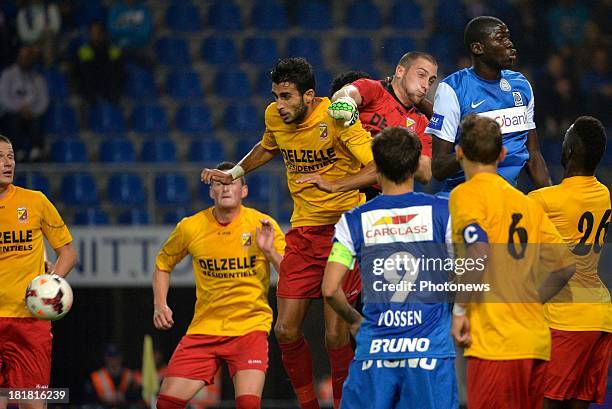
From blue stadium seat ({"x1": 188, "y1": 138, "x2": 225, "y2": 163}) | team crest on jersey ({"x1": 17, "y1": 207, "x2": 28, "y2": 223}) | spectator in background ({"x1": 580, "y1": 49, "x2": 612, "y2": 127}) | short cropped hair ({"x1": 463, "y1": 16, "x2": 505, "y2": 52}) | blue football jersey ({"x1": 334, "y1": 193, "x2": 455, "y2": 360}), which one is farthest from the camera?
blue stadium seat ({"x1": 188, "y1": 138, "x2": 225, "y2": 163})

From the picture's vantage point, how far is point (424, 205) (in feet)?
18.9

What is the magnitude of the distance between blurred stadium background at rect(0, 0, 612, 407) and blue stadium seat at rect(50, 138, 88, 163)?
0.02 meters

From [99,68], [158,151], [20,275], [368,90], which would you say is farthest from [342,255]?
[99,68]

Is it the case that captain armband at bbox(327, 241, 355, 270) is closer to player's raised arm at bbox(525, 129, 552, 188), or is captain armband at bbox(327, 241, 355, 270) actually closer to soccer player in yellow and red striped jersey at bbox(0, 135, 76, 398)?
player's raised arm at bbox(525, 129, 552, 188)

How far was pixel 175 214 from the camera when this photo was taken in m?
13.7

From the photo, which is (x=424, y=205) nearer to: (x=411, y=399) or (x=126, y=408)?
(x=411, y=399)

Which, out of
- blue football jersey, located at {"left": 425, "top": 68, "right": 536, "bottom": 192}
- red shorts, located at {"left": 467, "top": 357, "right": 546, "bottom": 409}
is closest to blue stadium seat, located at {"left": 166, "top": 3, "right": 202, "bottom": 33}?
blue football jersey, located at {"left": 425, "top": 68, "right": 536, "bottom": 192}

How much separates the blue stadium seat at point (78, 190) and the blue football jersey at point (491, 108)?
7.52 metres

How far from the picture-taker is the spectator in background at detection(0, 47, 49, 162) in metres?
14.5

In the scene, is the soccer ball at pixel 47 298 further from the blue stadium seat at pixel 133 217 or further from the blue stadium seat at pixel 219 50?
the blue stadium seat at pixel 219 50

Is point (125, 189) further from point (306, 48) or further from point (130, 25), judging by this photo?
point (306, 48)

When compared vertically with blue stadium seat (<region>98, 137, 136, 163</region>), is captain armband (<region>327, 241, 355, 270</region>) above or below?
below

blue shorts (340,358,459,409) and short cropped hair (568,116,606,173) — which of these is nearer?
blue shorts (340,358,459,409)

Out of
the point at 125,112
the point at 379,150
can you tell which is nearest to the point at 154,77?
the point at 125,112
